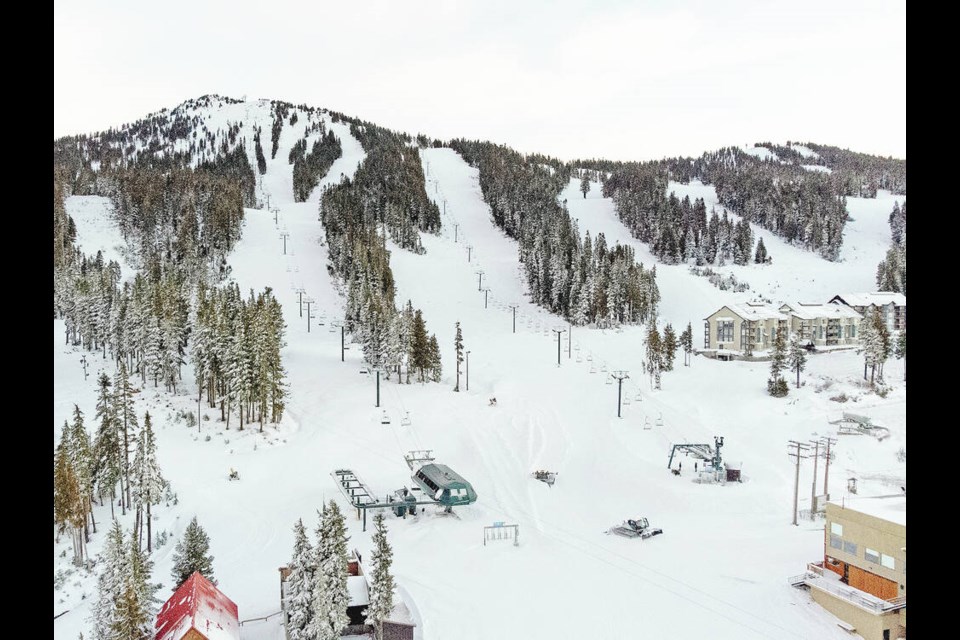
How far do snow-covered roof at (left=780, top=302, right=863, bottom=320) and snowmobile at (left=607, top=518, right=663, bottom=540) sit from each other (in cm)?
4489

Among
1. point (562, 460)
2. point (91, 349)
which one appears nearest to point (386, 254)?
point (91, 349)

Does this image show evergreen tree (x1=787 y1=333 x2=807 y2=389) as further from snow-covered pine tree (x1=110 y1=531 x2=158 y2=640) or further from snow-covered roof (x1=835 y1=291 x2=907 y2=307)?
snow-covered pine tree (x1=110 y1=531 x2=158 y2=640)

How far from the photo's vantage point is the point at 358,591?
2181cm

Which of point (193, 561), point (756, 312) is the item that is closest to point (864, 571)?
point (193, 561)

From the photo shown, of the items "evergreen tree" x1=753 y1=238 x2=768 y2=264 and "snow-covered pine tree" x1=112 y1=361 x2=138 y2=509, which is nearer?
"snow-covered pine tree" x1=112 y1=361 x2=138 y2=509

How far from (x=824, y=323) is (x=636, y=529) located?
48.2 meters

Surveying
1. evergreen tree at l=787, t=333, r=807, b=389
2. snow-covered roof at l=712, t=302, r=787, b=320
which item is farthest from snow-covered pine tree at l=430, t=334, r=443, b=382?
snow-covered roof at l=712, t=302, r=787, b=320

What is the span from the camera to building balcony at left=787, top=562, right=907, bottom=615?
65.0ft

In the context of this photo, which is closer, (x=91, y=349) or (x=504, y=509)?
(x=504, y=509)

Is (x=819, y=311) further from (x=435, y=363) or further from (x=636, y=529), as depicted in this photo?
(x=636, y=529)

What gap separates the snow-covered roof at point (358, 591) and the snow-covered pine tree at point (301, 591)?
278 centimetres

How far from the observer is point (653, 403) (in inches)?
1923
